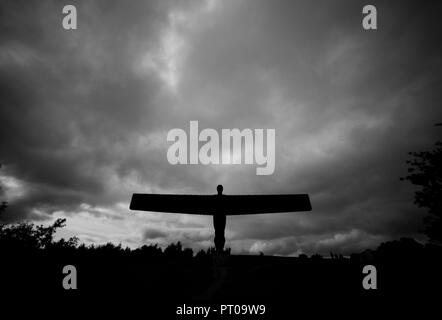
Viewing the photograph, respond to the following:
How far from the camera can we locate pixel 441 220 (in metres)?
14.6

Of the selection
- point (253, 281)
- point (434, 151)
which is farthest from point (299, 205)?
point (434, 151)

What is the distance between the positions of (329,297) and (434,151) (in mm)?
15567

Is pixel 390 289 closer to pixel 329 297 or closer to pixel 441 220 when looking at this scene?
pixel 329 297

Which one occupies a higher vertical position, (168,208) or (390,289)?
(168,208)

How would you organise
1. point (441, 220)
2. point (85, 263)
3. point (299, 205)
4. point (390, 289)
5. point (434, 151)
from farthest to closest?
1. point (434, 151)
2. point (441, 220)
3. point (299, 205)
4. point (85, 263)
5. point (390, 289)

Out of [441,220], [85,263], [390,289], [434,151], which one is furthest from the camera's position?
[434,151]

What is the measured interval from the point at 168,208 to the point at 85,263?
4.55 meters

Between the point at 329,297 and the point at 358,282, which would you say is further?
the point at 358,282

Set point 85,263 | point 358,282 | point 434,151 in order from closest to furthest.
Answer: point 358,282 → point 85,263 → point 434,151
